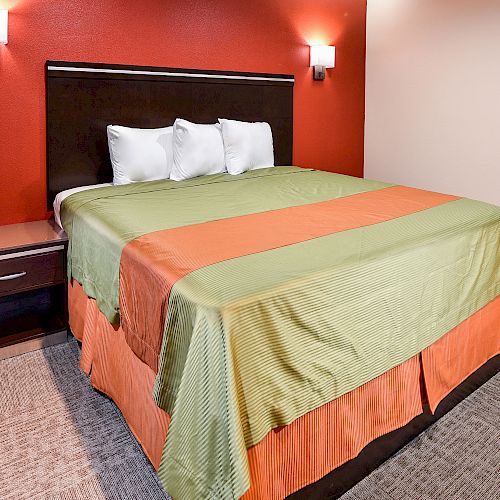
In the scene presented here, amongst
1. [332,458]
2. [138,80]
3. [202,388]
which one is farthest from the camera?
[138,80]

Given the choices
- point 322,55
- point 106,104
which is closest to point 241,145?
point 106,104

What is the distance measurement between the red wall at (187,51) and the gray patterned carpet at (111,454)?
125 centimetres

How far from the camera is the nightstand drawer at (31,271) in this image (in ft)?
7.39

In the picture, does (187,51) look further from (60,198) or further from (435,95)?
(435,95)

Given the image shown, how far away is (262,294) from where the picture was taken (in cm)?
125

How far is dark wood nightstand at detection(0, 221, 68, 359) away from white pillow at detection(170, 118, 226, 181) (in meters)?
0.78

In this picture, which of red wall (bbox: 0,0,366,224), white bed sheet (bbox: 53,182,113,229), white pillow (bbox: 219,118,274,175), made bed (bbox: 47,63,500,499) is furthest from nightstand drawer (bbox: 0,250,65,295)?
white pillow (bbox: 219,118,274,175)

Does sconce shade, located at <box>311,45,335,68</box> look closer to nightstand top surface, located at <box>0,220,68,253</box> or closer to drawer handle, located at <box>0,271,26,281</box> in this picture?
nightstand top surface, located at <box>0,220,68,253</box>

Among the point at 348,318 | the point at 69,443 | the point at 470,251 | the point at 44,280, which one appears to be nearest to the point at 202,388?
the point at 348,318

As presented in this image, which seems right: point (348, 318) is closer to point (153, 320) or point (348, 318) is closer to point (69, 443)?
point (153, 320)

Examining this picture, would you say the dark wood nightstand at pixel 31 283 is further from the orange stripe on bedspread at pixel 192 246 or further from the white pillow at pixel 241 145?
the white pillow at pixel 241 145

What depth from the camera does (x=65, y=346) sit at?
8.20 ft

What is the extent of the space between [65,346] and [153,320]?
4.15 feet

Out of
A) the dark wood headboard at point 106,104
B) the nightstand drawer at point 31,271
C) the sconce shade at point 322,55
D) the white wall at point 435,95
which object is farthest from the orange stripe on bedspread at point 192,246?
the sconce shade at point 322,55
